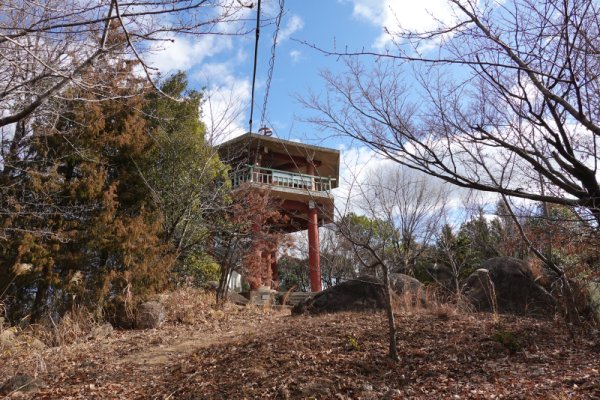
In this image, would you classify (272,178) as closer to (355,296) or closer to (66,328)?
A: (355,296)

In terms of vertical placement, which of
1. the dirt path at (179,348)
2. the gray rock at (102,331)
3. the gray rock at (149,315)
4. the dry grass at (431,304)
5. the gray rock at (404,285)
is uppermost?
the gray rock at (404,285)

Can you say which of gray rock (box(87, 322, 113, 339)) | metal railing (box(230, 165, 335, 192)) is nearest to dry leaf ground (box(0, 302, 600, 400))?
gray rock (box(87, 322, 113, 339))

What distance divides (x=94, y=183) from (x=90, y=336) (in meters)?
2.89

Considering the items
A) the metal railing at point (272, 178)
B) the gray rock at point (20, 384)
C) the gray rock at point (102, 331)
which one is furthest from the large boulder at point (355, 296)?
the gray rock at point (20, 384)

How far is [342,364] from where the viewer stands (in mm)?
5496

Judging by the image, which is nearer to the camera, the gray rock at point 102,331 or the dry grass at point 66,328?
the dry grass at point 66,328

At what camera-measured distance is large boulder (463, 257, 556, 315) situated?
8.51 metres

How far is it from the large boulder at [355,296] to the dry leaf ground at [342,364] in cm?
131

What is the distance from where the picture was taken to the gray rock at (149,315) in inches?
365

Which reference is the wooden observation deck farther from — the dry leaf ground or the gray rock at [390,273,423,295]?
the dry leaf ground

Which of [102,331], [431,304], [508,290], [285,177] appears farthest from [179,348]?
[285,177]

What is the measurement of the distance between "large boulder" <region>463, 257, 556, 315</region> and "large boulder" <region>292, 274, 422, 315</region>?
3.89 feet

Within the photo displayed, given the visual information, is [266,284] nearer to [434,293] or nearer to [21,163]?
[434,293]

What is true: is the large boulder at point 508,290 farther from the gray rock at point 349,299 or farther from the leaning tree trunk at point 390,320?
the leaning tree trunk at point 390,320
